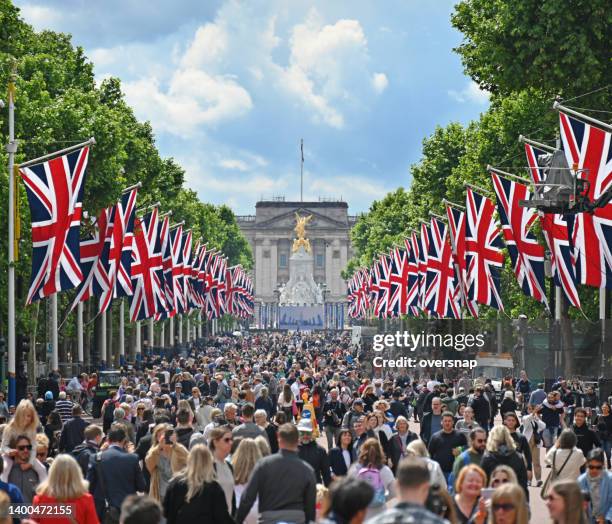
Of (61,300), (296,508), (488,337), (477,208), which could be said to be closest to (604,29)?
(477,208)

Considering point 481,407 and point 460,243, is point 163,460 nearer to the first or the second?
point 481,407

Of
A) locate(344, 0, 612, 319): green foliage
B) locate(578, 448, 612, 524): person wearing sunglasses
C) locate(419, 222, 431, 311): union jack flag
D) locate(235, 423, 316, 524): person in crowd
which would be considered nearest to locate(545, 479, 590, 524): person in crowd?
locate(235, 423, 316, 524): person in crowd

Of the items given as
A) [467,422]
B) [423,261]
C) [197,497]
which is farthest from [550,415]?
[423,261]

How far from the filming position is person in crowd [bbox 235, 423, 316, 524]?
12.3 meters

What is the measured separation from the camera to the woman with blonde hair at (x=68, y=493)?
11852 mm

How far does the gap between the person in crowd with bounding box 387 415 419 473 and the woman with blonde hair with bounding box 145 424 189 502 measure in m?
4.35

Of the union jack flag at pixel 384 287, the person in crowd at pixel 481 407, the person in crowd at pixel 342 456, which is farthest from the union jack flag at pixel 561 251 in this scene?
the union jack flag at pixel 384 287

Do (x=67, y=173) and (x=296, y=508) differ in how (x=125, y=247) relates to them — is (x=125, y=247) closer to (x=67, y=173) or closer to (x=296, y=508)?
(x=67, y=173)

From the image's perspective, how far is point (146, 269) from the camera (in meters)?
44.4

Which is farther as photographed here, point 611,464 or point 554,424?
point 554,424

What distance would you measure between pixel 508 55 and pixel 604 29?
2686mm

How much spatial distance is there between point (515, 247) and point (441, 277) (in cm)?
1122

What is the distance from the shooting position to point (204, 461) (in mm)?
12445

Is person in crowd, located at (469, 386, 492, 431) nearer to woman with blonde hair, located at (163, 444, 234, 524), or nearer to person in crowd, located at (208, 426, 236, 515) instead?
person in crowd, located at (208, 426, 236, 515)
